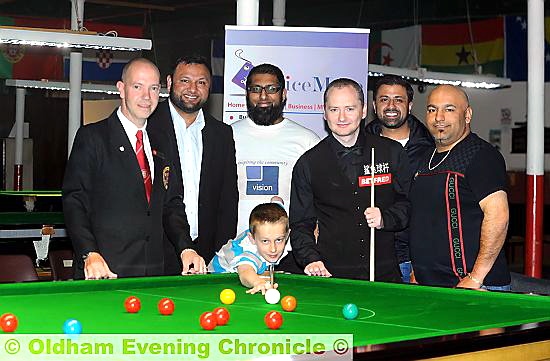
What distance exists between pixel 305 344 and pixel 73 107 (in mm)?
9521

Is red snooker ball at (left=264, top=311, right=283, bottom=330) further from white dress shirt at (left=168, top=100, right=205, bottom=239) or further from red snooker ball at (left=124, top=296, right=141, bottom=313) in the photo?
white dress shirt at (left=168, top=100, right=205, bottom=239)

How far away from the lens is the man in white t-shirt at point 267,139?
565 centimetres

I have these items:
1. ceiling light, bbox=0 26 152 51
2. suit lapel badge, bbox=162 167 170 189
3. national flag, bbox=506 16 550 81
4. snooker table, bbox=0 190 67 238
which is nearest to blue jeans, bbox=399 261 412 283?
suit lapel badge, bbox=162 167 170 189

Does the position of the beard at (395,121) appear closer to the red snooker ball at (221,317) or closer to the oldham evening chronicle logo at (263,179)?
the oldham evening chronicle logo at (263,179)

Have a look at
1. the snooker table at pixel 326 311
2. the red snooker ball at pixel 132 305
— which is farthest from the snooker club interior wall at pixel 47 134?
the red snooker ball at pixel 132 305

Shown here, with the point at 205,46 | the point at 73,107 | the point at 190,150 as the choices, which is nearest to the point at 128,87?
the point at 190,150

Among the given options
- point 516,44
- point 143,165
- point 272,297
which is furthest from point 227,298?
point 516,44

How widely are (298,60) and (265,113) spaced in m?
1.08

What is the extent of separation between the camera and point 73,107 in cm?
1200

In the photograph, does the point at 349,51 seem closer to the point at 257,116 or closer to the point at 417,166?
the point at 257,116

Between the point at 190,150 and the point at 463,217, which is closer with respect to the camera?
the point at 463,217

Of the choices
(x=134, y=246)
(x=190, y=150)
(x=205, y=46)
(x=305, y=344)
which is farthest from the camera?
(x=205, y=46)

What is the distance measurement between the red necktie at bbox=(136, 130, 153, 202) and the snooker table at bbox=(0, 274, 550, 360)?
2.03ft

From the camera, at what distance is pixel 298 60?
6.64m
